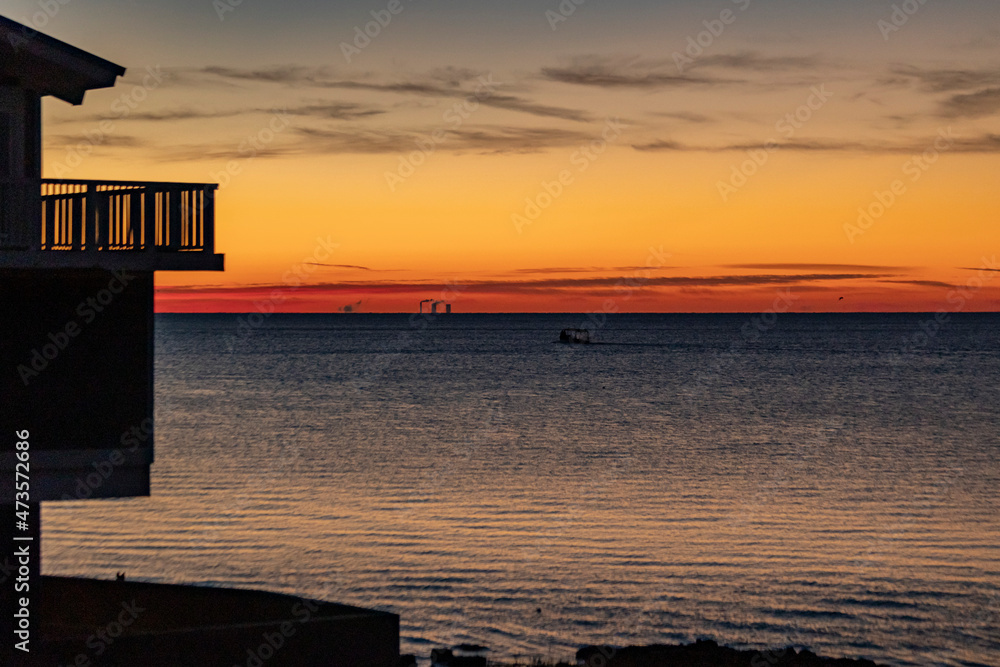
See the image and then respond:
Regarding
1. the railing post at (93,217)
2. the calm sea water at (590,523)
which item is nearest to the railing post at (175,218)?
the railing post at (93,217)

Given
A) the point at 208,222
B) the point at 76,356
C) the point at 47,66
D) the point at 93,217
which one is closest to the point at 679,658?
the point at 208,222

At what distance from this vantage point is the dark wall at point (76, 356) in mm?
15750

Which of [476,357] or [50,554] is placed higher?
[476,357]

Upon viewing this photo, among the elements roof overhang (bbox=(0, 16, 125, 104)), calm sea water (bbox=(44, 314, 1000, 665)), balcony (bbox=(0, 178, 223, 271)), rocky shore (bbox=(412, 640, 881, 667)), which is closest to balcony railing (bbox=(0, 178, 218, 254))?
balcony (bbox=(0, 178, 223, 271))

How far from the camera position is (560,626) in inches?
1075

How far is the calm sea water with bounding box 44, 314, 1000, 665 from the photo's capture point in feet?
92.1

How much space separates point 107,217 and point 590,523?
2688cm

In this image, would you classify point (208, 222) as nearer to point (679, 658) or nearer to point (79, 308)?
point (79, 308)

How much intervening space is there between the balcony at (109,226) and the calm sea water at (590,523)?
490 inches

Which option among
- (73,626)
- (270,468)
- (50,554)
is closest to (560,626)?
(73,626)

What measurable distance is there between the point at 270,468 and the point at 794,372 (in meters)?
103

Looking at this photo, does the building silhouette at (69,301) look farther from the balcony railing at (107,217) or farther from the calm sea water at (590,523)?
the calm sea water at (590,523)

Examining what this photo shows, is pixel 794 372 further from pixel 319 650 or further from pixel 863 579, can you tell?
pixel 319 650

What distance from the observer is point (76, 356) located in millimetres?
16062
